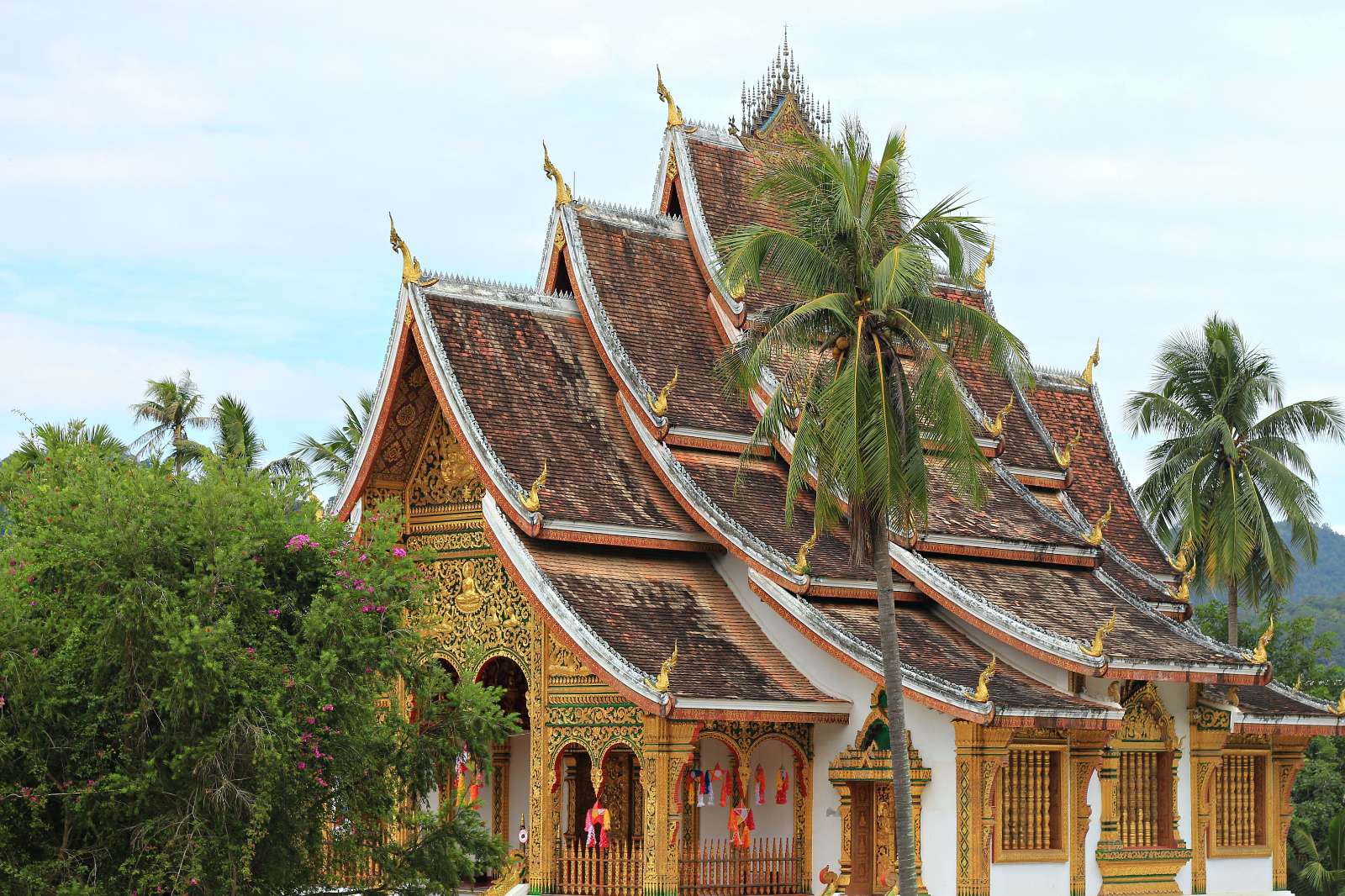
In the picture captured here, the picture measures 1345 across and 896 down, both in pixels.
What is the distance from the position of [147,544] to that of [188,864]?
2440 mm

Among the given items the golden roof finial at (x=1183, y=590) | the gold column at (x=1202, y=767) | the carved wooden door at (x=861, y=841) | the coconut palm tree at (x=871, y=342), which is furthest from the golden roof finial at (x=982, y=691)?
the golden roof finial at (x=1183, y=590)

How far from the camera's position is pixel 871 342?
16719mm

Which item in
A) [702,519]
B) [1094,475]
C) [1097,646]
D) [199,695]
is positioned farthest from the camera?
[1094,475]

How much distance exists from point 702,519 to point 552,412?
85.8 inches

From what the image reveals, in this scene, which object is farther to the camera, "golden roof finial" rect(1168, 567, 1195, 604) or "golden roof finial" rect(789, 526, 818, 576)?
"golden roof finial" rect(1168, 567, 1195, 604)

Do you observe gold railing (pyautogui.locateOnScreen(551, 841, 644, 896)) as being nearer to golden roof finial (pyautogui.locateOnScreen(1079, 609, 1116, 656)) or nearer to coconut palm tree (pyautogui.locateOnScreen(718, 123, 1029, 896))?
coconut palm tree (pyautogui.locateOnScreen(718, 123, 1029, 896))

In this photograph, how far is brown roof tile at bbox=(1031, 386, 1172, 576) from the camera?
24.7 m

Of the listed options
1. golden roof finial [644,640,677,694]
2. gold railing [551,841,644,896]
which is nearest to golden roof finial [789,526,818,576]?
golden roof finial [644,640,677,694]

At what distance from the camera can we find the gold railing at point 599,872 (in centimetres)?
1864

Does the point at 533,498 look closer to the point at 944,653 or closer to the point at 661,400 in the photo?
the point at 661,400

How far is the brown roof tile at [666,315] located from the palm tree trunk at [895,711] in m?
5.04

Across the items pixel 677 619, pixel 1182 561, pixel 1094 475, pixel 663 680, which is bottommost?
pixel 663 680

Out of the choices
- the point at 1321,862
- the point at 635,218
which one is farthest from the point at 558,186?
the point at 1321,862

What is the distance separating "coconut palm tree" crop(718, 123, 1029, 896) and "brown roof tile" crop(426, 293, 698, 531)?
11.5ft
